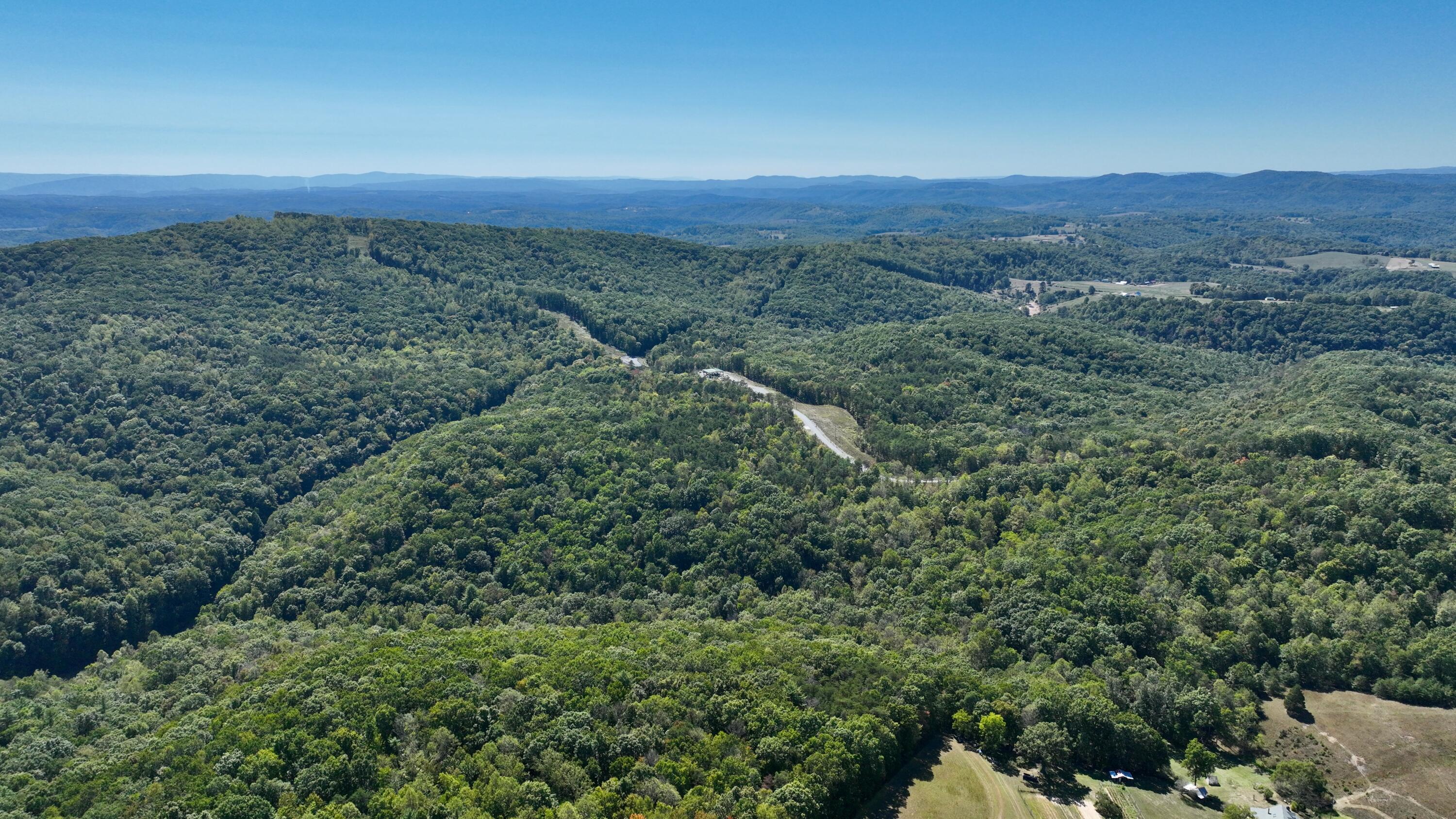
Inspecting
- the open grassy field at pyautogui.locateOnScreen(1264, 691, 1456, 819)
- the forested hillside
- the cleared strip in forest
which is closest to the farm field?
the forested hillside

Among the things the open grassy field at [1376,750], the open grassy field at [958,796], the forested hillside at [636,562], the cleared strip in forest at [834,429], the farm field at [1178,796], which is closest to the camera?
the open grassy field at [958,796]

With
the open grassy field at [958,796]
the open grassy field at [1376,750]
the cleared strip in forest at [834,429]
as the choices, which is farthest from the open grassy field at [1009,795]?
the cleared strip in forest at [834,429]

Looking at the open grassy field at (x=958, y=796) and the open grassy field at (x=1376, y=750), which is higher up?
the open grassy field at (x=958, y=796)

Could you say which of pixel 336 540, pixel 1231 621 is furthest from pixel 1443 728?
pixel 336 540

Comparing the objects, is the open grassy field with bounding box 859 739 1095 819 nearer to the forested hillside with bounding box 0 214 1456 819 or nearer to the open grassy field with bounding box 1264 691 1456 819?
the forested hillside with bounding box 0 214 1456 819

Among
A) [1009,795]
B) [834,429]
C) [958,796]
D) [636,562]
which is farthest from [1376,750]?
[834,429]

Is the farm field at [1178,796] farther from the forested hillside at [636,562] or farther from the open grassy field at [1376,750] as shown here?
the open grassy field at [1376,750]

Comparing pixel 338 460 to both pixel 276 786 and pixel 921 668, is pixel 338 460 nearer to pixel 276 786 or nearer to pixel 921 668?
pixel 276 786
